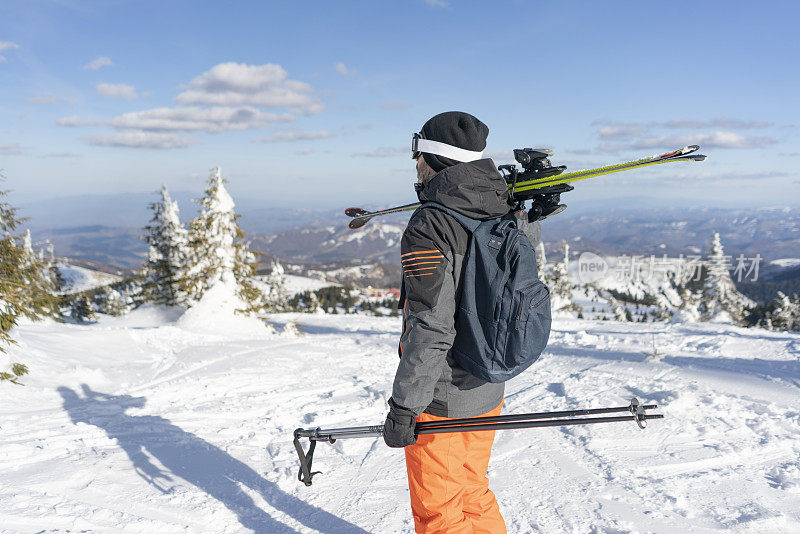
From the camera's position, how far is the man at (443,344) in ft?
7.43

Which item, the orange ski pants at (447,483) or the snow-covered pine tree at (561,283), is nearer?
the orange ski pants at (447,483)

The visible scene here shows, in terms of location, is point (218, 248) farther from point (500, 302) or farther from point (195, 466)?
point (500, 302)

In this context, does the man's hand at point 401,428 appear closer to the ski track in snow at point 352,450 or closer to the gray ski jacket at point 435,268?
the gray ski jacket at point 435,268

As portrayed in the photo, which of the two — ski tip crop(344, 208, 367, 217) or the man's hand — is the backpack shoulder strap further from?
ski tip crop(344, 208, 367, 217)

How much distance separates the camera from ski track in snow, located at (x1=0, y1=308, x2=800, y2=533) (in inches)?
141

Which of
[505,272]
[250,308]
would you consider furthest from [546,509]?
[250,308]

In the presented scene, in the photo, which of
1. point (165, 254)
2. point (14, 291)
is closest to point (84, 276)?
point (165, 254)

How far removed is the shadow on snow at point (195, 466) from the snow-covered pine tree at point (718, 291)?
40.5m

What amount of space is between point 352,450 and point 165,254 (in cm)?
2403

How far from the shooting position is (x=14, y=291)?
7.54 metres

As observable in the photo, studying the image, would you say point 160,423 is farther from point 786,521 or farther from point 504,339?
point 786,521

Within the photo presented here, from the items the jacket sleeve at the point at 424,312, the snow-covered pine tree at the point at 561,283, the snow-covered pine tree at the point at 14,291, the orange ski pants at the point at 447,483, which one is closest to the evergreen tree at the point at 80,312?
the snow-covered pine tree at the point at 14,291

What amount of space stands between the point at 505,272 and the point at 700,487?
3.24 m

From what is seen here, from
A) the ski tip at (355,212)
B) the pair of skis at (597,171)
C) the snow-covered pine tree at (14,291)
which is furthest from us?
the snow-covered pine tree at (14,291)
